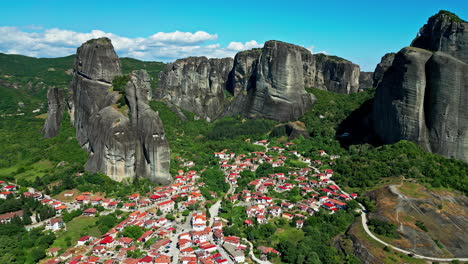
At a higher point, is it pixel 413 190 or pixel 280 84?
pixel 280 84

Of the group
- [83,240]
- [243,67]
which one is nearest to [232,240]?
[83,240]

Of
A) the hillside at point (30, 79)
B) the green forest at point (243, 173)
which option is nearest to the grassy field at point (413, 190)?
the green forest at point (243, 173)

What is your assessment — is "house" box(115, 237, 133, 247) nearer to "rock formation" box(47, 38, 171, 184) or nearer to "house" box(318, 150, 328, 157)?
"rock formation" box(47, 38, 171, 184)

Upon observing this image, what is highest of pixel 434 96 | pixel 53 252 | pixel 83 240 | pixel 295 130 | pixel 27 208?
pixel 434 96

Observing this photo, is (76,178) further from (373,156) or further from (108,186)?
(373,156)

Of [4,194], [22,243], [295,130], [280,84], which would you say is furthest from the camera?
[280,84]

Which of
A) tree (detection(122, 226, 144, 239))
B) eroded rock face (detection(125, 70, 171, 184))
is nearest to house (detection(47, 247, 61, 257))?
tree (detection(122, 226, 144, 239))

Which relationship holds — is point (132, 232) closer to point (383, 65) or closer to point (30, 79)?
point (383, 65)

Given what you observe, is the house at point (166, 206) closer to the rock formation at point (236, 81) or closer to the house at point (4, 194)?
the house at point (4, 194)
